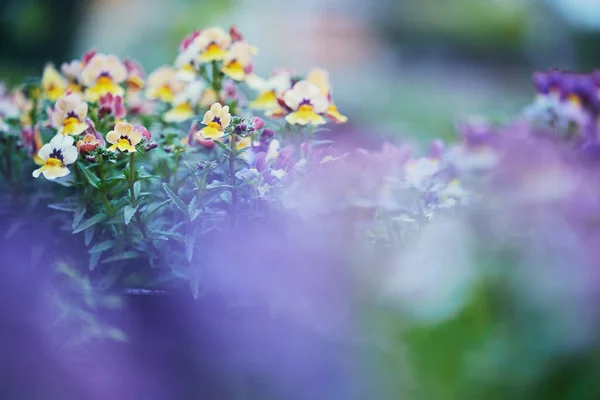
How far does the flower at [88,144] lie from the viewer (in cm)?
113

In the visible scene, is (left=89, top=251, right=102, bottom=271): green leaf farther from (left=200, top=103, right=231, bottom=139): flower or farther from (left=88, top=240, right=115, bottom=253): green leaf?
(left=200, top=103, right=231, bottom=139): flower

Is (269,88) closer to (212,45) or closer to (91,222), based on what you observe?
(212,45)

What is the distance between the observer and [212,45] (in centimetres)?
134

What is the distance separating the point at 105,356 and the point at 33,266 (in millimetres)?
230

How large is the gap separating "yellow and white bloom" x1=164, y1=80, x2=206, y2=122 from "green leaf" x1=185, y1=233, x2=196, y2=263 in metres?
0.38

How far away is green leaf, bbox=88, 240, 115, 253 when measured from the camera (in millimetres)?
1148

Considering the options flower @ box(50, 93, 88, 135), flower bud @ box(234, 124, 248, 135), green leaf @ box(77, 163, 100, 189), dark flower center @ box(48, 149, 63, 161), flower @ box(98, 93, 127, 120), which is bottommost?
green leaf @ box(77, 163, 100, 189)

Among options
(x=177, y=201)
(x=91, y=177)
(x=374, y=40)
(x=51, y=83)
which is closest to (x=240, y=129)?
(x=177, y=201)

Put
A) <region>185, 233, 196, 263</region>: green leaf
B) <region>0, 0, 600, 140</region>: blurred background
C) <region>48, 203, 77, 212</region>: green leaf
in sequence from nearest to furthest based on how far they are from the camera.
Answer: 1. <region>185, 233, 196, 263</region>: green leaf
2. <region>48, 203, 77, 212</region>: green leaf
3. <region>0, 0, 600, 140</region>: blurred background

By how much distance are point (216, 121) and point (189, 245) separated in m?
0.21

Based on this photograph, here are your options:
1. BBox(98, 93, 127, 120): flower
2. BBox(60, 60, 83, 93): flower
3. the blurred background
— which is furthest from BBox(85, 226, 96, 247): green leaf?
the blurred background

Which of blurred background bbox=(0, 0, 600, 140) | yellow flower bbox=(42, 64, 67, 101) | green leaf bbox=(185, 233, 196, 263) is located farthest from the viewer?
blurred background bbox=(0, 0, 600, 140)

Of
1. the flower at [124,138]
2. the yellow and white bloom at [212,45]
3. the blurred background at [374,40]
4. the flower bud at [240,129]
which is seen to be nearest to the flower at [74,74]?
the yellow and white bloom at [212,45]

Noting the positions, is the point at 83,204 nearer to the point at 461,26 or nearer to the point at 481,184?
the point at 481,184
